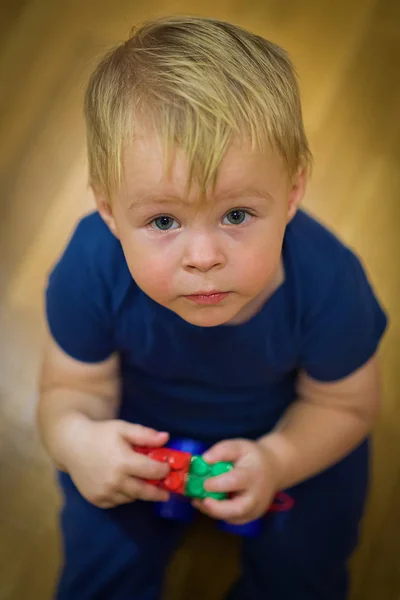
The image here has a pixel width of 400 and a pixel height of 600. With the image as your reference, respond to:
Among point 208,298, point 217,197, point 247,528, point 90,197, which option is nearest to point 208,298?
point 208,298

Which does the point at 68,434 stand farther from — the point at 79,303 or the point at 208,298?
the point at 208,298

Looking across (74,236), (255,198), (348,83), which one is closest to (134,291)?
(74,236)

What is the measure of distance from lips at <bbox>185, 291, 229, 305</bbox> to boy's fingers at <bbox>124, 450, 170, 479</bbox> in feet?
0.62

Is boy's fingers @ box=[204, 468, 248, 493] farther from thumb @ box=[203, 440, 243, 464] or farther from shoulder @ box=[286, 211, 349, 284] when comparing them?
shoulder @ box=[286, 211, 349, 284]

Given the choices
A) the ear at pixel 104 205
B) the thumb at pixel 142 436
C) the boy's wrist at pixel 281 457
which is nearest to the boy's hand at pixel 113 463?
the thumb at pixel 142 436

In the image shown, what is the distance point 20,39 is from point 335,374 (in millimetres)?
889

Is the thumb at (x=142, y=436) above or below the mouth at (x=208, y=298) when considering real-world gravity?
below

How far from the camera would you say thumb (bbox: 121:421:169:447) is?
2.54 ft

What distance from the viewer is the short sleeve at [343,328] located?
0.75 m

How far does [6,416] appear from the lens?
1055 millimetres

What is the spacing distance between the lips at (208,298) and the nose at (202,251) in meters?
0.04

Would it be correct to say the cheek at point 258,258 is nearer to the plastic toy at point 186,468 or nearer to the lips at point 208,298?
the lips at point 208,298

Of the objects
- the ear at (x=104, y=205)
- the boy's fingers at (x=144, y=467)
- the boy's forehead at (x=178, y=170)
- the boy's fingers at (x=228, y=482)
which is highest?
the boy's forehead at (x=178, y=170)

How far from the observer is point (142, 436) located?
785 millimetres
